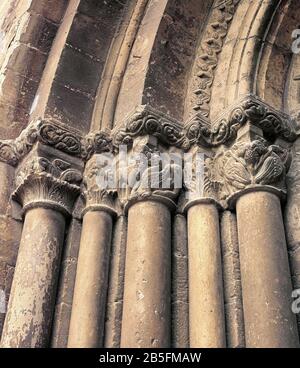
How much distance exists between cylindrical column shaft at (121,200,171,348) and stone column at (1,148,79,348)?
49 centimetres

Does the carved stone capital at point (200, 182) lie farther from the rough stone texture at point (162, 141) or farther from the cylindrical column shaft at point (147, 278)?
the cylindrical column shaft at point (147, 278)

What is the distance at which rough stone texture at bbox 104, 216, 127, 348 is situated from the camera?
310 cm

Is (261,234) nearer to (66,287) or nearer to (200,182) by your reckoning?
(200,182)

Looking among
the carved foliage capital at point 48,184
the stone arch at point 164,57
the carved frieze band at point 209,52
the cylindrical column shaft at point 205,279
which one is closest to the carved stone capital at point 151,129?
the stone arch at point 164,57

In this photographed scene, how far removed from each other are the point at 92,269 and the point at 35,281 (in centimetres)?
34

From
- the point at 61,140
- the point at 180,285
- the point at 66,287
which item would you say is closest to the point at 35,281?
the point at 66,287

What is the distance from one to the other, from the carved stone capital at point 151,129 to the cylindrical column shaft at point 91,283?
54 centimetres

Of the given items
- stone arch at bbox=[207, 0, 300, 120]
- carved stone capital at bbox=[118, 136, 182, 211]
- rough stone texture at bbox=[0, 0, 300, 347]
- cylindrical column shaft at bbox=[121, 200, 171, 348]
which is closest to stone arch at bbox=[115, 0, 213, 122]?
rough stone texture at bbox=[0, 0, 300, 347]

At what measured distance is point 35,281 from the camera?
3281 mm

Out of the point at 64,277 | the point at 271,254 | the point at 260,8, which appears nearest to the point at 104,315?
the point at 64,277

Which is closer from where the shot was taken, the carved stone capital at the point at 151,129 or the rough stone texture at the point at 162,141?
the rough stone texture at the point at 162,141

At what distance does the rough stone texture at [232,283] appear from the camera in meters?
2.91
